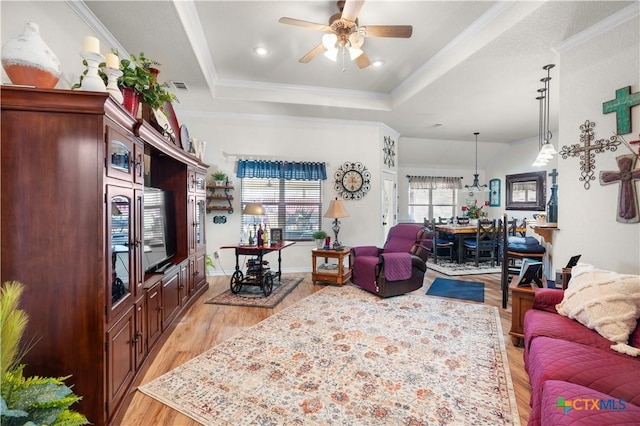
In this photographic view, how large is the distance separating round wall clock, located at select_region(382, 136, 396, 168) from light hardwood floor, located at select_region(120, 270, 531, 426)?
8.78ft

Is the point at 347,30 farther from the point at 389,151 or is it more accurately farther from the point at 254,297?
the point at 389,151

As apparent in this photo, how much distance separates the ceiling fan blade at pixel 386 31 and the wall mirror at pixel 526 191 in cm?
639

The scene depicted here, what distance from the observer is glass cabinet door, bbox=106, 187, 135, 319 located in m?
1.63

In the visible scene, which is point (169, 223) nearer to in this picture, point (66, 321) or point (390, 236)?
point (66, 321)

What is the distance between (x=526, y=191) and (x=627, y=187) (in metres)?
5.84

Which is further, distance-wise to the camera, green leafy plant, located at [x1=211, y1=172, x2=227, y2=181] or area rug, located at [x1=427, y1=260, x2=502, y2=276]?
area rug, located at [x1=427, y1=260, x2=502, y2=276]

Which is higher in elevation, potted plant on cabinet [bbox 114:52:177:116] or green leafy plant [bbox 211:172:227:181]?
potted plant on cabinet [bbox 114:52:177:116]

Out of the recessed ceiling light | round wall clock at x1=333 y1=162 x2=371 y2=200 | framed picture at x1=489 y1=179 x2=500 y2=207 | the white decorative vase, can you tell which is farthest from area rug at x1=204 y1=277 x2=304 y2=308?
framed picture at x1=489 y1=179 x2=500 y2=207

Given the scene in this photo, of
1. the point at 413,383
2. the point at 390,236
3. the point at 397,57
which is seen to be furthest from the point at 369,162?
the point at 413,383

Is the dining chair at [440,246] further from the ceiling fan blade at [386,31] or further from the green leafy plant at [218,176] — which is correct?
the ceiling fan blade at [386,31]

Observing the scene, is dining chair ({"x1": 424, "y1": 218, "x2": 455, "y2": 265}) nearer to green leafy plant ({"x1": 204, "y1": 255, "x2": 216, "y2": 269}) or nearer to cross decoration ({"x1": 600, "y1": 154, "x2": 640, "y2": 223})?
cross decoration ({"x1": 600, "y1": 154, "x2": 640, "y2": 223})

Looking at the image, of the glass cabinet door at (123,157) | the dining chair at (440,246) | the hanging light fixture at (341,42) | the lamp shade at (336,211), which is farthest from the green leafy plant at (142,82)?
the dining chair at (440,246)

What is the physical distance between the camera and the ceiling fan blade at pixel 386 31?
8.00 ft

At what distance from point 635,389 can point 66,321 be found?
2806 millimetres
